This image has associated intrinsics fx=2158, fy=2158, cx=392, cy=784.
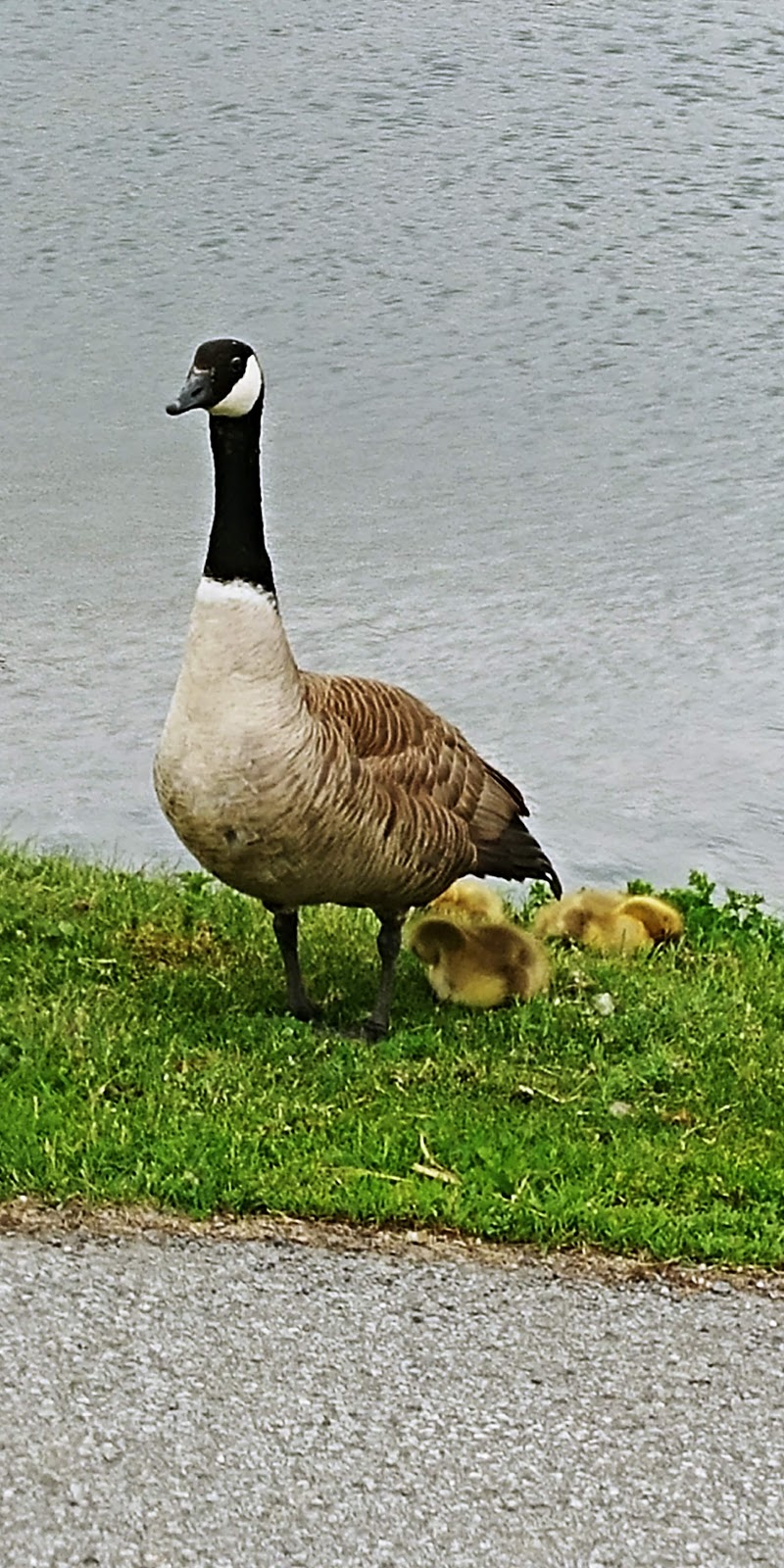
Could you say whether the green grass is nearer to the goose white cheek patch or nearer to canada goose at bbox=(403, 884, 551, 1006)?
canada goose at bbox=(403, 884, 551, 1006)

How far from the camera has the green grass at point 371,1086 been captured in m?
4.51

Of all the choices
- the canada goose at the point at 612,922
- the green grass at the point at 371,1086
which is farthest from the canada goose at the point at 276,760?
the canada goose at the point at 612,922

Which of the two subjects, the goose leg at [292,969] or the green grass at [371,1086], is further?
the goose leg at [292,969]

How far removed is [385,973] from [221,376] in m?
1.65

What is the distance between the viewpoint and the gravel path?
3.37 meters

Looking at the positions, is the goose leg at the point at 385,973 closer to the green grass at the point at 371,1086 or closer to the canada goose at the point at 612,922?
the green grass at the point at 371,1086

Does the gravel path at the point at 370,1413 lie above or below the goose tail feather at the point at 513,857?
above

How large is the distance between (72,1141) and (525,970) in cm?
170

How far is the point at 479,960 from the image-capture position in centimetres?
590

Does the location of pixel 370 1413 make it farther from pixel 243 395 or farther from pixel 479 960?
pixel 243 395

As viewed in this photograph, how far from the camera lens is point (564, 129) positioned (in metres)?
19.8

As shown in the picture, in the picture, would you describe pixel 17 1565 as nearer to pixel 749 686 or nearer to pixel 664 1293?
pixel 664 1293

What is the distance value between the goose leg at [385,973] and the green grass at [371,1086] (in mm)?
76

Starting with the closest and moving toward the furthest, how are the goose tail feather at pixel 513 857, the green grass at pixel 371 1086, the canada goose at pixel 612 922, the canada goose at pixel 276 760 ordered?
the green grass at pixel 371 1086 < the canada goose at pixel 276 760 < the goose tail feather at pixel 513 857 < the canada goose at pixel 612 922
